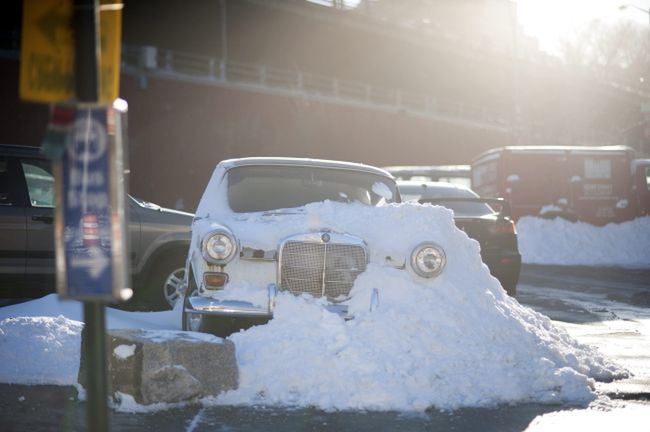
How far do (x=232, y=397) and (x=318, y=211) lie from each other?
198cm

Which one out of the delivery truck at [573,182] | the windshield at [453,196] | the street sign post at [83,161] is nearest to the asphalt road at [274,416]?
the street sign post at [83,161]

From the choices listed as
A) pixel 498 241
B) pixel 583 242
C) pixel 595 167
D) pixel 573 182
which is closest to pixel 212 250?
pixel 498 241

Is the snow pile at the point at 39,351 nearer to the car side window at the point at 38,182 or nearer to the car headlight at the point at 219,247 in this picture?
the car headlight at the point at 219,247

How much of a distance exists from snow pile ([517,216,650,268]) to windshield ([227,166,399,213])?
42.6ft

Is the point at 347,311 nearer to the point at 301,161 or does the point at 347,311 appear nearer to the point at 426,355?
the point at 426,355

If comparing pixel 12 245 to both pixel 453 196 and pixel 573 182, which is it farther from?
pixel 573 182

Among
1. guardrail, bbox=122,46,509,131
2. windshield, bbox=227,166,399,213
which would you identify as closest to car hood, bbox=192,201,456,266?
windshield, bbox=227,166,399,213

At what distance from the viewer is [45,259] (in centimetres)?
1020

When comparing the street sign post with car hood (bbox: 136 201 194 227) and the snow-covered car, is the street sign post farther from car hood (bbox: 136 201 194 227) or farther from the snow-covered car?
car hood (bbox: 136 201 194 227)

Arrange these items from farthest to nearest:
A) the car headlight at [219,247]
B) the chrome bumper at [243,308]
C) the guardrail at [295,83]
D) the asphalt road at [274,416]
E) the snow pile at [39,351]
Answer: the guardrail at [295,83]
the car headlight at [219,247]
the chrome bumper at [243,308]
the snow pile at [39,351]
the asphalt road at [274,416]

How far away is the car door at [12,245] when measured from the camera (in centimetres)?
1009

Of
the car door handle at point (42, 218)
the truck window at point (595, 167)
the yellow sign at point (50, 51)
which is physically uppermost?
the truck window at point (595, 167)

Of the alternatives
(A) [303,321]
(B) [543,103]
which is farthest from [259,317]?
(B) [543,103]

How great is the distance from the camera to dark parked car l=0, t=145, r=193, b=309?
33.2 ft
